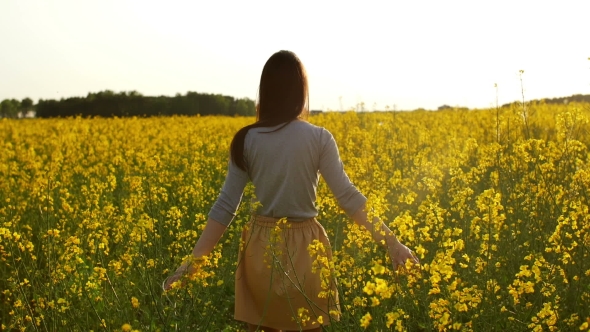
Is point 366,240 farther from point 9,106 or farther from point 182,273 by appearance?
point 9,106

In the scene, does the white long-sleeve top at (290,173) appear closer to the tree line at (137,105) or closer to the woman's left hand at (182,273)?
the woman's left hand at (182,273)

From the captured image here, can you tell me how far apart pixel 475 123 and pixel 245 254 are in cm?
1064

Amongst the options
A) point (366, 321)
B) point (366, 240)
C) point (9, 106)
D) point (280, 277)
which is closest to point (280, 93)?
point (280, 277)

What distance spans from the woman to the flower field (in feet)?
0.38

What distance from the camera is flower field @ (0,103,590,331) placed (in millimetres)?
2469

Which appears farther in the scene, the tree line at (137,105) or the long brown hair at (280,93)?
the tree line at (137,105)

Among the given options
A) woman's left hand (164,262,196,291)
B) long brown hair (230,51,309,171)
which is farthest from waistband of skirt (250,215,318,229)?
woman's left hand (164,262,196,291)

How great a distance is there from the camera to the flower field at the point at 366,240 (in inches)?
97.2

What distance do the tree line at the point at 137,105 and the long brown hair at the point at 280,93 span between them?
22.1m

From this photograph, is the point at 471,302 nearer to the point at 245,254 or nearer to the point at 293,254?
the point at 293,254

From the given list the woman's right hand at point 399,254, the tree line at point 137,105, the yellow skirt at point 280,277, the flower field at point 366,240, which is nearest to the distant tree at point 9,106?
the tree line at point 137,105

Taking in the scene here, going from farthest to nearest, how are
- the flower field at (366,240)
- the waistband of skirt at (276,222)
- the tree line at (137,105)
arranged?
the tree line at (137,105) < the waistband of skirt at (276,222) < the flower field at (366,240)

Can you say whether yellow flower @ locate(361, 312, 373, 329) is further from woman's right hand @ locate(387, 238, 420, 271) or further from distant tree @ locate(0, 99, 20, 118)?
distant tree @ locate(0, 99, 20, 118)

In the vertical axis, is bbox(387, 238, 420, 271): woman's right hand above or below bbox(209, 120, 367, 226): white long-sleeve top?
below
